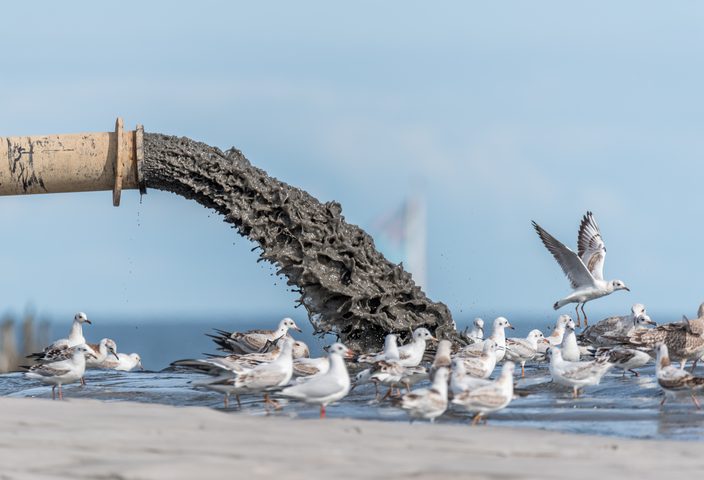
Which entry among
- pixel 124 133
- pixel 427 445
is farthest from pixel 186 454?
pixel 124 133

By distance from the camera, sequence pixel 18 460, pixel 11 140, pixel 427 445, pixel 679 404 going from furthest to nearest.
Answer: pixel 11 140, pixel 679 404, pixel 427 445, pixel 18 460

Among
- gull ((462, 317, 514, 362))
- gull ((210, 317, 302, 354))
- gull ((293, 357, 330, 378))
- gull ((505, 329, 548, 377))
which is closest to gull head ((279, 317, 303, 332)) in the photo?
gull ((210, 317, 302, 354))

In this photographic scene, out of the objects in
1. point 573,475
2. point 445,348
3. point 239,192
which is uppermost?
point 239,192

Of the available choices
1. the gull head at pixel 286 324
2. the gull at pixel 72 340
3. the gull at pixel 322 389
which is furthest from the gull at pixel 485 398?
the gull at pixel 72 340

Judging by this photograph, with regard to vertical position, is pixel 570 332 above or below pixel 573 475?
above

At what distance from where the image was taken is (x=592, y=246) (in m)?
23.9

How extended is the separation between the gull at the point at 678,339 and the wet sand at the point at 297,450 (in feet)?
23.3

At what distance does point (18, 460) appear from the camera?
290 inches

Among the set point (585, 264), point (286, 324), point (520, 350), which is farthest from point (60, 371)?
point (585, 264)

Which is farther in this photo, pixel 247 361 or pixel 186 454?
pixel 247 361

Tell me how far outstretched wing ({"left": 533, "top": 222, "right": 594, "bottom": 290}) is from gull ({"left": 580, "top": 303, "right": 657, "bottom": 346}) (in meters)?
2.47

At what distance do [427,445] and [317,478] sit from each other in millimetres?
1460

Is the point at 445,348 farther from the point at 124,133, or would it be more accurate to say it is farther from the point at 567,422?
the point at 124,133

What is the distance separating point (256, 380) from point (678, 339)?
6895 millimetres
